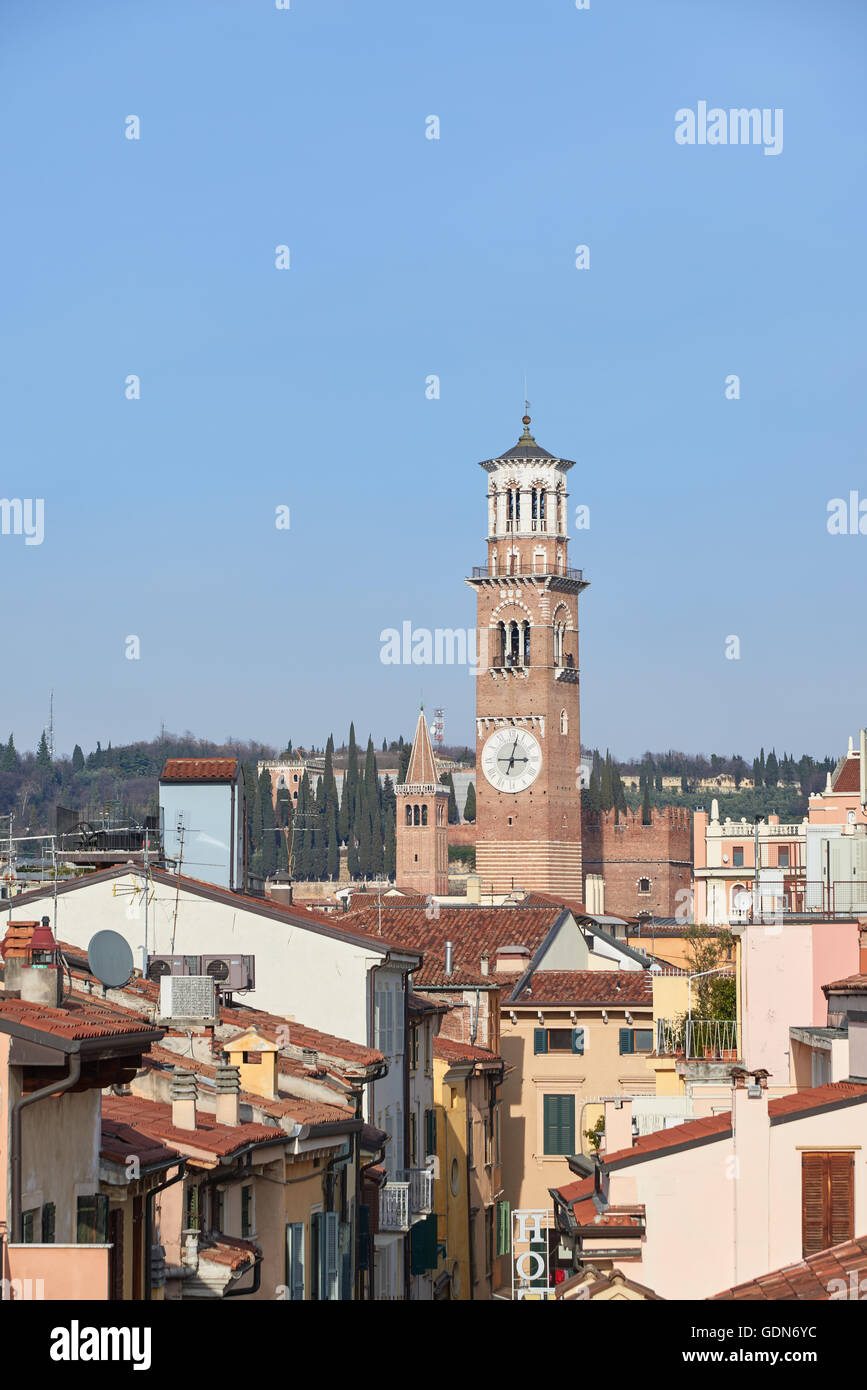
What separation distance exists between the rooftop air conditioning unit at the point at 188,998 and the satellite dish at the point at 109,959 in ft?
15.9

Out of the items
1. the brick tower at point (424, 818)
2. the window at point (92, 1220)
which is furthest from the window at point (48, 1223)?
the brick tower at point (424, 818)

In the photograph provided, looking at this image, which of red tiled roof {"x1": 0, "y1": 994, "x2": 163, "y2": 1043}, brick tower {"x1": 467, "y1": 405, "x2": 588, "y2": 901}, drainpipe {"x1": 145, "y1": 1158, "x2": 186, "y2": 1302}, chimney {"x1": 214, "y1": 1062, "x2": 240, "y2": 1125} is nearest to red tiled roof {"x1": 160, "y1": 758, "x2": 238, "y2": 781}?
chimney {"x1": 214, "y1": 1062, "x2": 240, "y2": 1125}

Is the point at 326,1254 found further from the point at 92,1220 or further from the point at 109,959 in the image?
the point at 92,1220

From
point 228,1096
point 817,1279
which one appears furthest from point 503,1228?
point 817,1279

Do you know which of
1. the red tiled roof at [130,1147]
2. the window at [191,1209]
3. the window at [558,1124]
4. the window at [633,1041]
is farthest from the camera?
the window at [633,1041]

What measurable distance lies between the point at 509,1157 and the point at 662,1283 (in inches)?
1055

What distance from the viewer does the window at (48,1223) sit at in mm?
13236

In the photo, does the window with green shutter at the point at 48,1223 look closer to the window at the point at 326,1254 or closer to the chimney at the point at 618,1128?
the window at the point at 326,1254

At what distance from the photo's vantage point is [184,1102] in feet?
57.4

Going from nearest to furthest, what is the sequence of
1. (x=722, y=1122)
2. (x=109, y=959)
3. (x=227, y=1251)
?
(x=227, y=1251)
(x=109, y=959)
(x=722, y=1122)

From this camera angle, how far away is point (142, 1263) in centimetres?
1555

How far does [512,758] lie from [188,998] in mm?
115833
